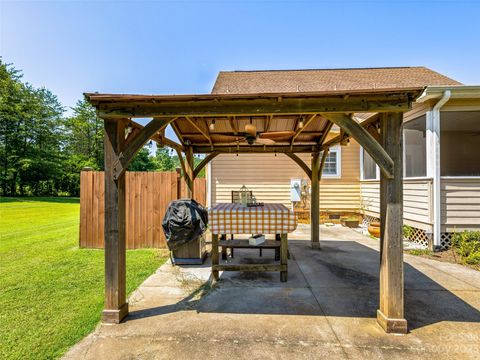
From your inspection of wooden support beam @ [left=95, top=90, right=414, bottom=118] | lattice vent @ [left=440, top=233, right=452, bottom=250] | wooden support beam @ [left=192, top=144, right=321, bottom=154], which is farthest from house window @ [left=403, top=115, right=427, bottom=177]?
wooden support beam @ [left=95, top=90, right=414, bottom=118]

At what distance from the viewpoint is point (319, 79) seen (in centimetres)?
1095

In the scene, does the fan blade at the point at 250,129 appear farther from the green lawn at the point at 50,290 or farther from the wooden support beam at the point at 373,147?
the green lawn at the point at 50,290

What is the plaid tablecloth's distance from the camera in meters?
3.93

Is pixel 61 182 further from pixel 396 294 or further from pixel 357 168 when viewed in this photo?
pixel 396 294

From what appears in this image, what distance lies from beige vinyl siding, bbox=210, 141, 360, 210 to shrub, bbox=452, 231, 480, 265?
12.9ft

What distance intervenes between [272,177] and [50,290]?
746cm

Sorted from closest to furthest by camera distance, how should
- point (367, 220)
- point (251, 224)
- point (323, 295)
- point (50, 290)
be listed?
point (323, 295)
point (50, 290)
point (251, 224)
point (367, 220)

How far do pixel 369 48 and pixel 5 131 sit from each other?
3272 cm

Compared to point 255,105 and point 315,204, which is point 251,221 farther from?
point 315,204

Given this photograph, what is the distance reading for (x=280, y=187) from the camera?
945cm

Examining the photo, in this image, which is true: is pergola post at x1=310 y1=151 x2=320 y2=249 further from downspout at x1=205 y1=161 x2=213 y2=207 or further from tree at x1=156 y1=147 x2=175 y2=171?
tree at x1=156 y1=147 x2=175 y2=171

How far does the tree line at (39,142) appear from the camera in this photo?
23.6 m

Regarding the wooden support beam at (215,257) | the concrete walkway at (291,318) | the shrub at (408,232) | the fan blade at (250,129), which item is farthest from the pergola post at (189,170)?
the shrub at (408,232)

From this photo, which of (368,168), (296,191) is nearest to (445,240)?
(368,168)
